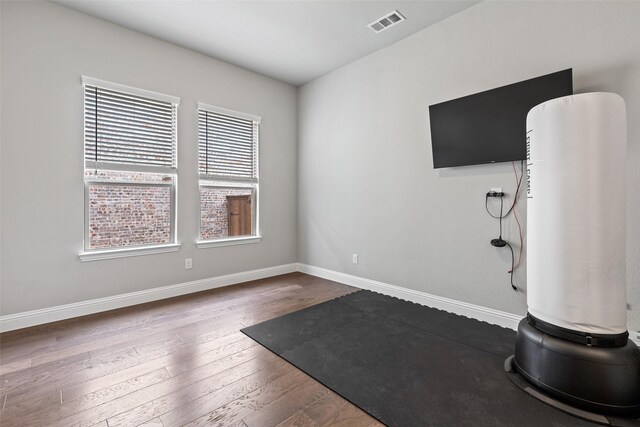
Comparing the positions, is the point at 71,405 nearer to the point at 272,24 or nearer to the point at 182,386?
the point at 182,386

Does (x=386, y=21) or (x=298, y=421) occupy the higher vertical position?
(x=386, y=21)

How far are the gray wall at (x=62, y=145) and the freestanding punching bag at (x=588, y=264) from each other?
11.9ft

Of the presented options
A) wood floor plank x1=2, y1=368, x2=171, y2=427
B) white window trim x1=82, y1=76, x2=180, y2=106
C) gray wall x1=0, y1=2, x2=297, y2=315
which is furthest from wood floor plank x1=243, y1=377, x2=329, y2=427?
white window trim x1=82, y1=76, x2=180, y2=106

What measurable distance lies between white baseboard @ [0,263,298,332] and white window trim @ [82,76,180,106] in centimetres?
221

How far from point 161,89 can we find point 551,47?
12.8 feet

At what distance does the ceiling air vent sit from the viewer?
3.03m

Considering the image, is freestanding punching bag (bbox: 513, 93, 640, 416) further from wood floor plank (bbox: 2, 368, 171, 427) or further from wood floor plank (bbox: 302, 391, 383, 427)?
wood floor plank (bbox: 2, 368, 171, 427)

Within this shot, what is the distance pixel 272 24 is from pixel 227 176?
6.36 ft

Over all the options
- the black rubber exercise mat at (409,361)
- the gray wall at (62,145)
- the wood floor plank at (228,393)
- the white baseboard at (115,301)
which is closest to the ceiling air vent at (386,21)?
the gray wall at (62,145)

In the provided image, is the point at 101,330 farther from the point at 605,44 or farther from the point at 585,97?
the point at 605,44

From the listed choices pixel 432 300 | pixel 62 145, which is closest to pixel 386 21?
pixel 432 300

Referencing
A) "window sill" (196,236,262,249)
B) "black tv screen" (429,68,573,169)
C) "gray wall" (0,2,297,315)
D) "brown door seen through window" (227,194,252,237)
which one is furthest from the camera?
"brown door seen through window" (227,194,252,237)

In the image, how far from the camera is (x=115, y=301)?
318 cm

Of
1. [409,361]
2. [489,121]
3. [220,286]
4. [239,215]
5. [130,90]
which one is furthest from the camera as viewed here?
[239,215]
